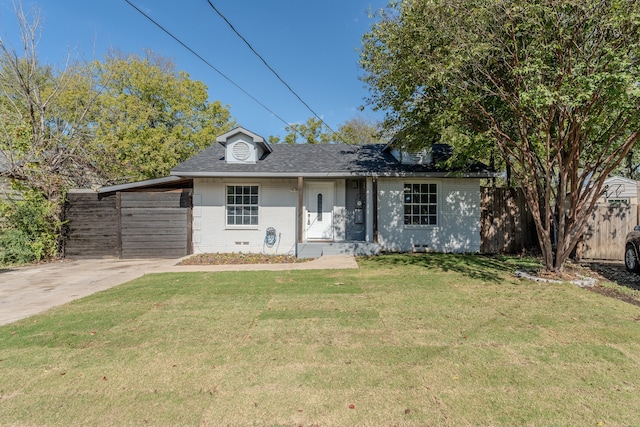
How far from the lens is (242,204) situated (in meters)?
11.1

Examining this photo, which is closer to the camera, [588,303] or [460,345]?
[460,345]

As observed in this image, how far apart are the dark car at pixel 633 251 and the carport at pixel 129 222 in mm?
13091

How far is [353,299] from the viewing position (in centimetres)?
547

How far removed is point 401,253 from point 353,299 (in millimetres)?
5668

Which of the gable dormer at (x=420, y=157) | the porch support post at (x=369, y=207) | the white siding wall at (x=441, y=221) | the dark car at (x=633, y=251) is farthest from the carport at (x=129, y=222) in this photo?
the dark car at (x=633, y=251)

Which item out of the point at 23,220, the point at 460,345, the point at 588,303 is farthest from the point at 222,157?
the point at 588,303

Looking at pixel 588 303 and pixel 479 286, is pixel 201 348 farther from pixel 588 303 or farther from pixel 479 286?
pixel 588 303

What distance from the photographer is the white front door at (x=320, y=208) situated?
11.3m

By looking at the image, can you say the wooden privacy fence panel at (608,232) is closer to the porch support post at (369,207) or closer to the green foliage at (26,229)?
the porch support post at (369,207)

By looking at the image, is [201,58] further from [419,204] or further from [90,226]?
[419,204]

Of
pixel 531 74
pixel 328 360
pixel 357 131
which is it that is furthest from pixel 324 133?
pixel 328 360

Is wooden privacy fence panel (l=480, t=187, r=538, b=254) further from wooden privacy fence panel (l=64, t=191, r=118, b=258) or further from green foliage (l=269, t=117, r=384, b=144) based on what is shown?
green foliage (l=269, t=117, r=384, b=144)

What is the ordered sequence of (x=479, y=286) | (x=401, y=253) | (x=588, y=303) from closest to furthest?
(x=588, y=303) → (x=479, y=286) → (x=401, y=253)

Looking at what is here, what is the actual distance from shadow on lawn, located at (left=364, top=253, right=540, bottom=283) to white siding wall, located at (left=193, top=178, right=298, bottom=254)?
3408 mm
